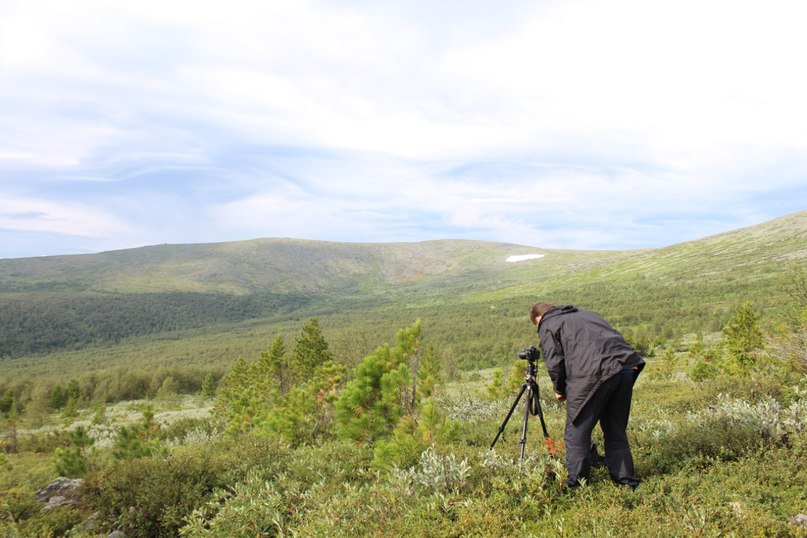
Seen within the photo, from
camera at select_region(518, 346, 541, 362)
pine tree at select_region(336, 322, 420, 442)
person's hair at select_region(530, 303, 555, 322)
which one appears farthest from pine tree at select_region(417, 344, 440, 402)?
person's hair at select_region(530, 303, 555, 322)

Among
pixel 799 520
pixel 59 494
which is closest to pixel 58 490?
pixel 59 494

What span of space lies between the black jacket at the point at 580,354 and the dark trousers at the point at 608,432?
0.13 meters

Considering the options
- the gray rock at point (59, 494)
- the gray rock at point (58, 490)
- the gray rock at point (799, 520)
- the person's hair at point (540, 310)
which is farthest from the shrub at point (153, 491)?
the gray rock at point (799, 520)

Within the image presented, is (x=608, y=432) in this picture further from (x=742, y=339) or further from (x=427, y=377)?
(x=742, y=339)

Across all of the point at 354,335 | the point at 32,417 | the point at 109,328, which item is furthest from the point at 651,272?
the point at 109,328

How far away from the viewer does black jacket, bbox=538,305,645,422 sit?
15.8ft

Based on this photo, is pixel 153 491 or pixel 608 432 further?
pixel 153 491

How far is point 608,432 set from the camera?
5070 millimetres

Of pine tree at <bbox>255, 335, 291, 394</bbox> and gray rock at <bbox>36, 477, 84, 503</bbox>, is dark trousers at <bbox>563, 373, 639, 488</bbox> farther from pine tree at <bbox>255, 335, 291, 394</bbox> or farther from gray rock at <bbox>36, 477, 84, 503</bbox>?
pine tree at <bbox>255, 335, 291, 394</bbox>

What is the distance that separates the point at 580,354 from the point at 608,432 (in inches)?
41.4

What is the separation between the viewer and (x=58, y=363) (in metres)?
136

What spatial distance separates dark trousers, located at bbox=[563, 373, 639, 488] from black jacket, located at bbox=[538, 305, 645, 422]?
126mm

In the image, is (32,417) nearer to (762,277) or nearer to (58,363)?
(58,363)

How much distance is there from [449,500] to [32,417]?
7412 centimetres
